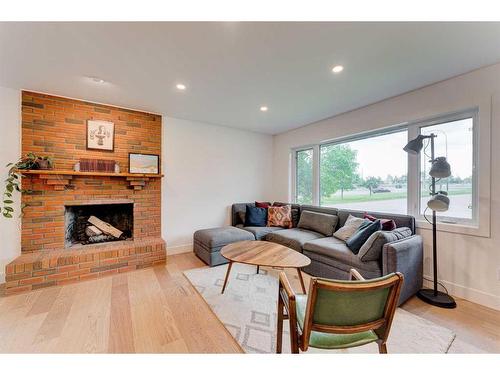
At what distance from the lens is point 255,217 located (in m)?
3.85

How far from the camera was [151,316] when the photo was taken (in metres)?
1.84

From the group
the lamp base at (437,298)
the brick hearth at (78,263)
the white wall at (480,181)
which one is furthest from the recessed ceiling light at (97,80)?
the lamp base at (437,298)

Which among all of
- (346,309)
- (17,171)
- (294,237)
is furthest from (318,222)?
(17,171)

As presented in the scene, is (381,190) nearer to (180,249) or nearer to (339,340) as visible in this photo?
(339,340)

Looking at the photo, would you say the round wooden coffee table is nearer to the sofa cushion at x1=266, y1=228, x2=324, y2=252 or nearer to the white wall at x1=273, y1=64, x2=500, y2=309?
the sofa cushion at x1=266, y1=228, x2=324, y2=252

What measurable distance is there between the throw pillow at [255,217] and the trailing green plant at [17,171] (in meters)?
2.93

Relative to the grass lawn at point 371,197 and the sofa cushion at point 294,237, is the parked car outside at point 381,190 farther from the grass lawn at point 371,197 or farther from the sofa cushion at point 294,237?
the sofa cushion at point 294,237

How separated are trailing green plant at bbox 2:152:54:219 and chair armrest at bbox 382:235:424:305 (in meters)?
4.03

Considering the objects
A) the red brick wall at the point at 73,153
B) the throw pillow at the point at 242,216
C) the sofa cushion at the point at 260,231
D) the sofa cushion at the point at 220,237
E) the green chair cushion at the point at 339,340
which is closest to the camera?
the green chair cushion at the point at 339,340

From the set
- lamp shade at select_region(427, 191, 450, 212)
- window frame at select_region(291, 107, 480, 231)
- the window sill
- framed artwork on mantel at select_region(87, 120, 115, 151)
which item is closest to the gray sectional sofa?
the window sill

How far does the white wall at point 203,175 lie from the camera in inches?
139

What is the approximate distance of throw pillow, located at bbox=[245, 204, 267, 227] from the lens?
3818mm
